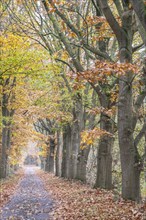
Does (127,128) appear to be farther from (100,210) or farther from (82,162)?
(82,162)

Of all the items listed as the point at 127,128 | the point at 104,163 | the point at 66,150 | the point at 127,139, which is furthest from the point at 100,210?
the point at 66,150

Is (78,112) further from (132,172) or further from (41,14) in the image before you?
(132,172)

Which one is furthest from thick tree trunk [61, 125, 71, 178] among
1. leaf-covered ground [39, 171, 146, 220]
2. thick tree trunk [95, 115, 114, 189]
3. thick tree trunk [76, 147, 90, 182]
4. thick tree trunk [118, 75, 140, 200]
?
thick tree trunk [118, 75, 140, 200]

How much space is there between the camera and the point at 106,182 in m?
16.2

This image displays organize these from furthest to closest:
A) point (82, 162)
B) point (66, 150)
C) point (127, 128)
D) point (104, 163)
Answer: point (66, 150) < point (82, 162) < point (104, 163) < point (127, 128)

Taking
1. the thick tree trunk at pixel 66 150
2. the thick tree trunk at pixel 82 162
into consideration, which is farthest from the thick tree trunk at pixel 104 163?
the thick tree trunk at pixel 66 150

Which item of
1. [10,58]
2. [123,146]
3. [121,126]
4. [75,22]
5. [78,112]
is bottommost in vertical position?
[123,146]

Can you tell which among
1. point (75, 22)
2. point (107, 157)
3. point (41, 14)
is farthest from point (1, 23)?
point (107, 157)

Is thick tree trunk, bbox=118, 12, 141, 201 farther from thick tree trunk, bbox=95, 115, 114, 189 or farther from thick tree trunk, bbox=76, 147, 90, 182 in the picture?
thick tree trunk, bbox=76, 147, 90, 182

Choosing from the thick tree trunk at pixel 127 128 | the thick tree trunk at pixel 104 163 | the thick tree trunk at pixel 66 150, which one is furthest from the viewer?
the thick tree trunk at pixel 66 150

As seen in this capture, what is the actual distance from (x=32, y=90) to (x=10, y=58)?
39.1ft

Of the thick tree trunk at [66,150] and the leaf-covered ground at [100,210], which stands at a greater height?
the thick tree trunk at [66,150]

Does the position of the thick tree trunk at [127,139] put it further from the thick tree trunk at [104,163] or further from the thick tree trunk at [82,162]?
the thick tree trunk at [82,162]

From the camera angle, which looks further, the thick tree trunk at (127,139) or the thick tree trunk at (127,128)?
the thick tree trunk at (127,139)
